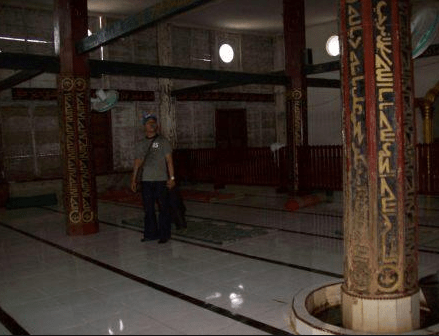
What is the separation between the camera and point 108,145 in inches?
571

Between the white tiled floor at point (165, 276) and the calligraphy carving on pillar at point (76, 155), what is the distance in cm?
35

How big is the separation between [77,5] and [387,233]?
20.1 feet

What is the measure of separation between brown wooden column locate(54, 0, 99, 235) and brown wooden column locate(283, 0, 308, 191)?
4.50 meters

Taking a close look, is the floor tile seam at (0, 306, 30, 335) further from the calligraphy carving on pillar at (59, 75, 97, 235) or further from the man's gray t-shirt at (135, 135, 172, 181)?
the calligraphy carving on pillar at (59, 75, 97, 235)

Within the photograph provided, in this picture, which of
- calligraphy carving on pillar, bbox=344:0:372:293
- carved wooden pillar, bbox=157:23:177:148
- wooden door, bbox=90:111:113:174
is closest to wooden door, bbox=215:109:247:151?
carved wooden pillar, bbox=157:23:177:148

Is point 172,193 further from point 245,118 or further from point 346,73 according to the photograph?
point 245,118

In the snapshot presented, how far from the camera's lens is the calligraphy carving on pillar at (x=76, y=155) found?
7523 millimetres

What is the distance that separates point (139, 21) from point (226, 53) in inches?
447

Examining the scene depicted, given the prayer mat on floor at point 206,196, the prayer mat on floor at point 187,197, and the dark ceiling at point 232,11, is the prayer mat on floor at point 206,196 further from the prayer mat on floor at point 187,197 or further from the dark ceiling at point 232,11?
the dark ceiling at point 232,11

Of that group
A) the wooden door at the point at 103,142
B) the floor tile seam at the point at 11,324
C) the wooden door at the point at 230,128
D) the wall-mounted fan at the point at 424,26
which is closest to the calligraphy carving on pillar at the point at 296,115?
the wall-mounted fan at the point at 424,26

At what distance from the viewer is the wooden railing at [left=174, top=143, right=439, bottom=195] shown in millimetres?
9352

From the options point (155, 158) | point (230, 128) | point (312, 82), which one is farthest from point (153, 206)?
point (230, 128)

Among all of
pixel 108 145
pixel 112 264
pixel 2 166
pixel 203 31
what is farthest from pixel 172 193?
pixel 203 31

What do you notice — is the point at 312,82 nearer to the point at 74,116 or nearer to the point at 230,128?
the point at 230,128
